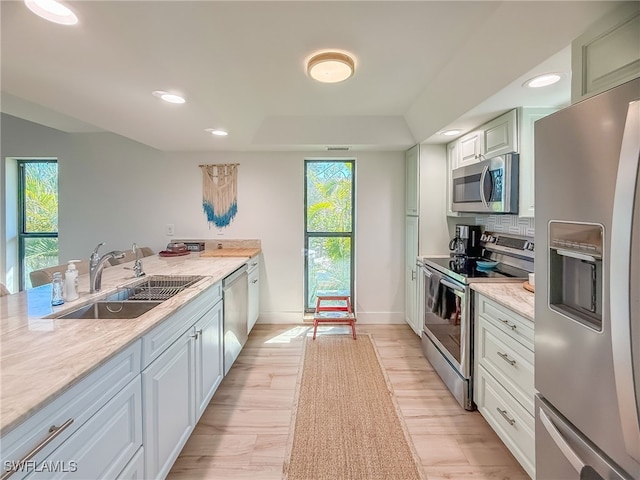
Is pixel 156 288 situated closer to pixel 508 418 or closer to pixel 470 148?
pixel 508 418

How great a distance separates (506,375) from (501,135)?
1624 millimetres

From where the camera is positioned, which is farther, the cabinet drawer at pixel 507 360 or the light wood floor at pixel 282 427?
the light wood floor at pixel 282 427

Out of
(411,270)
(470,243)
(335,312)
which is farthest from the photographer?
(335,312)

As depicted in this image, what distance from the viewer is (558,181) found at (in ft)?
3.25

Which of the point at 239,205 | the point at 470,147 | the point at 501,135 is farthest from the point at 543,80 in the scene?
the point at 239,205

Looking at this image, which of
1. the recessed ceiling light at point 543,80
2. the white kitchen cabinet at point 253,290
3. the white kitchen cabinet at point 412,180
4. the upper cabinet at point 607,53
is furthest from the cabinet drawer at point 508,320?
the white kitchen cabinet at point 253,290

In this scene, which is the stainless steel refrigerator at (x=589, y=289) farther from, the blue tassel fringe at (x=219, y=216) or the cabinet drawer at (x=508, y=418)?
the blue tassel fringe at (x=219, y=216)

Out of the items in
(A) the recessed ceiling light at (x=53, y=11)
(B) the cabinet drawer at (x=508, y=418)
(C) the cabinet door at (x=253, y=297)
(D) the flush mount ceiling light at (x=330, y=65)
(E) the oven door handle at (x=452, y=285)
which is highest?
(D) the flush mount ceiling light at (x=330, y=65)

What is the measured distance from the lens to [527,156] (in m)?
2.03

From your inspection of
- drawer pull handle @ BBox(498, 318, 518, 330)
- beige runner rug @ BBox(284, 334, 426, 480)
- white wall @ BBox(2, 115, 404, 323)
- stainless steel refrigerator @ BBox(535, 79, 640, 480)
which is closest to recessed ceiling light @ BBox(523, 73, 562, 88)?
stainless steel refrigerator @ BBox(535, 79, 640, 480)

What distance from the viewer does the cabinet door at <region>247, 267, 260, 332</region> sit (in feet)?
10.5

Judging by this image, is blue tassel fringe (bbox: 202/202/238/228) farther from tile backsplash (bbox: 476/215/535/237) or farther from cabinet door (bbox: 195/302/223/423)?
tile backsplash (bbox: 476/215/535/237)

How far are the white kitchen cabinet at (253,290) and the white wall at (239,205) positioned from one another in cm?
19

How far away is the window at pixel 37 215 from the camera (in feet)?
12.7
